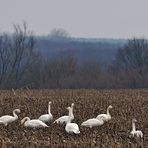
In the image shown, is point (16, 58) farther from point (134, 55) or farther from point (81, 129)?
point (81, 129)

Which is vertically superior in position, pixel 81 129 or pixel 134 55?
pixel 81 129

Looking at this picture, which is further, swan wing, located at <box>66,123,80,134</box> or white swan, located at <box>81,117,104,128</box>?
white swan, located at <box>81,117,104,128</box>

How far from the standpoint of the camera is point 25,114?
61.8 ft

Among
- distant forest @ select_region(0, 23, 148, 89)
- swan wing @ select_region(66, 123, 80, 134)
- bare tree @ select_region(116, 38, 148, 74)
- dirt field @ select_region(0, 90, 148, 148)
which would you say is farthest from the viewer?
bare tree @ select_region(116, 38, 148, 74)

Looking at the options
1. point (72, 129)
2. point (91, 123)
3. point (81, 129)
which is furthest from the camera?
point (91, 123)

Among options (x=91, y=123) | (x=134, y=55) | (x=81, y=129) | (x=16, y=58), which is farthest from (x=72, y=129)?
(x=134, y=55)

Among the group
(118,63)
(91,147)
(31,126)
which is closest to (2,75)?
(118,63)

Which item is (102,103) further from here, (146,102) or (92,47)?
(92,47)

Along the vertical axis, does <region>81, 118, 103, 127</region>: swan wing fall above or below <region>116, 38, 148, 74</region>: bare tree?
above

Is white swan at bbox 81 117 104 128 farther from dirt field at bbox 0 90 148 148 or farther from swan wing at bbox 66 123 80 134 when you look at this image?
swan wing at bbox 66 123 80 134

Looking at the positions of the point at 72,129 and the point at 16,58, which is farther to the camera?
the point at 16,58

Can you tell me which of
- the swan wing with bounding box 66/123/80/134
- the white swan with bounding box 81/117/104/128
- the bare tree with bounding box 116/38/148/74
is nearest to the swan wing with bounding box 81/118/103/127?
the white swan with bounding box 81/117/104/128

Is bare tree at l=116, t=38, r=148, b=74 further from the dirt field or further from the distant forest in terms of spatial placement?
the dirt field

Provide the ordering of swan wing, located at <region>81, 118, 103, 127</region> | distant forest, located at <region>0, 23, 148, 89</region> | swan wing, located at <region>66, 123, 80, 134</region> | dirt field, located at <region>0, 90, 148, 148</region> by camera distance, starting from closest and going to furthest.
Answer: dirt field, located at <region>0, 90, 148, 148</region> → swan wing, located at <region>66, 123, 80, 134</region> → swan wing, located at <region>81, 118, 103, 127</region> → distant forest, located at <region>0, 23, 148, 89</region>
